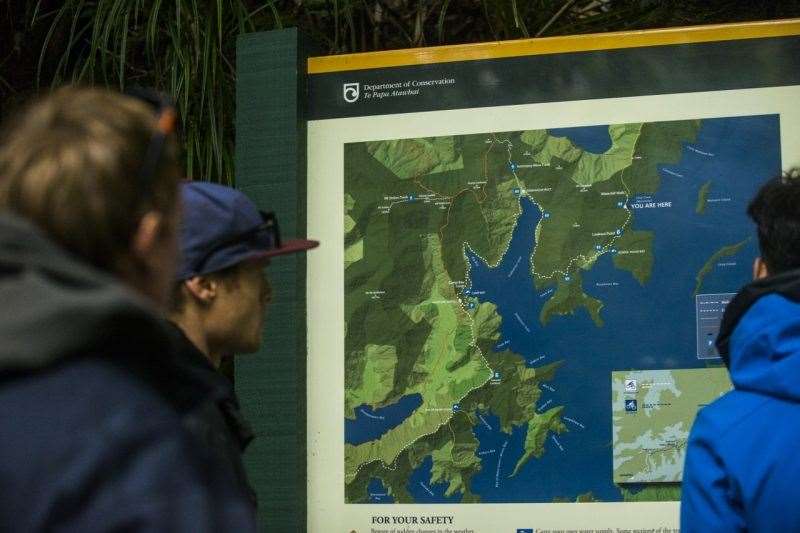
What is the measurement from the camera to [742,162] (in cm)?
327

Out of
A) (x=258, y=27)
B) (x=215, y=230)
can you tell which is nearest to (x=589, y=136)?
(x=215, y=230)

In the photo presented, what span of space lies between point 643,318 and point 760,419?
3.39 feet

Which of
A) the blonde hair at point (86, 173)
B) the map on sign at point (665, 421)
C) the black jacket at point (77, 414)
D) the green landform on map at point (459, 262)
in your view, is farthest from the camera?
the green landform on map at point (459, 262)

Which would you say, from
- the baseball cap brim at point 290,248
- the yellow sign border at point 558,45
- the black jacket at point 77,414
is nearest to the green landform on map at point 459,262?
the yellow sign border at point 558,45

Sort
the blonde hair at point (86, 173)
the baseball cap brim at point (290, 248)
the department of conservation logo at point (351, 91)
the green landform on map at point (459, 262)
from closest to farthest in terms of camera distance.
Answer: the blonde hair at point (86, 173) → the baseball cap brim at point (290, 248) → the green landform on map at point (459, 262) → the department of conservation logo at point (351, 91)

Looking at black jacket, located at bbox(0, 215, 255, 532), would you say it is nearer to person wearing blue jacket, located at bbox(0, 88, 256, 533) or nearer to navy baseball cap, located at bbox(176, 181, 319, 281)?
person wearing blue jacket, located at bbox(0, 88, 256, 533)

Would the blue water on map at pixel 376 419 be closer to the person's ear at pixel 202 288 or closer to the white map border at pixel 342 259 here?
the white map border at pixel 342 259

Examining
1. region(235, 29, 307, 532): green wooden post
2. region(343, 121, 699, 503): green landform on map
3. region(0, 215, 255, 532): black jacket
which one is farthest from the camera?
region(235, 29, 307, 532): green wooden post

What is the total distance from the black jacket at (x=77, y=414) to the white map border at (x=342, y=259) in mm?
2252

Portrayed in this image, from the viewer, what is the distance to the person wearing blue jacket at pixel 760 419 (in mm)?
2188

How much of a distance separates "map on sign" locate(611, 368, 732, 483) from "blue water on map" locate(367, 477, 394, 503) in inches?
27.9

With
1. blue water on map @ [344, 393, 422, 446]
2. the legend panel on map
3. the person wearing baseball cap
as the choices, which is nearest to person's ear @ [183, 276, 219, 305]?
the person wearing baseball cap

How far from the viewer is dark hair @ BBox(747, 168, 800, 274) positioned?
242 centimetres

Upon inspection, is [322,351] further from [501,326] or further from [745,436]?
[745,436]
